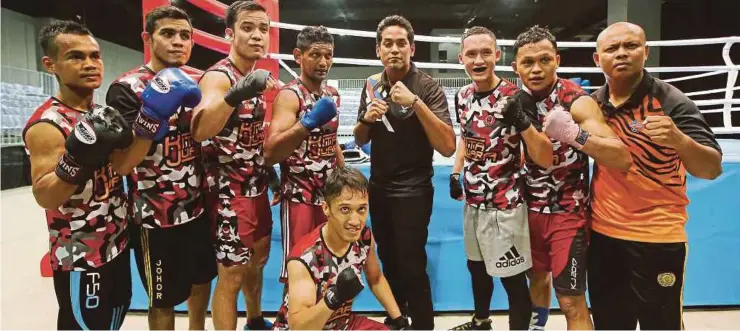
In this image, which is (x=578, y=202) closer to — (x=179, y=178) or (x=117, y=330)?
(x=179, y=178)

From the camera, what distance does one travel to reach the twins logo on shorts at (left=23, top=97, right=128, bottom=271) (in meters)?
1.51

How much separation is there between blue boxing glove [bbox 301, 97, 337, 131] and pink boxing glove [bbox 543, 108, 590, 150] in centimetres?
81

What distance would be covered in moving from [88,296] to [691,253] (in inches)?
127

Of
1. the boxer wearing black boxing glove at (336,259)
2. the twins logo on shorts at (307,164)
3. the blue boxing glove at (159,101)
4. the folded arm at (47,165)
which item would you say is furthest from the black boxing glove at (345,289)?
the folded arm at (47,165)

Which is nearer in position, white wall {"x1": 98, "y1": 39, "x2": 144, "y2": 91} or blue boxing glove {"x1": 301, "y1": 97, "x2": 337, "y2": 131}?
blue boxing glove {"x1": 301, "y1": 97, "x2": 337, "y2": 131}

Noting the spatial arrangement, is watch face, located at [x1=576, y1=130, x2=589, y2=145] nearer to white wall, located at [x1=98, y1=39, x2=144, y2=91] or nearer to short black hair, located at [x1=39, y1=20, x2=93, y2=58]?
short black hair, located at [x1=39, y1=20, x2=93, y2=58]

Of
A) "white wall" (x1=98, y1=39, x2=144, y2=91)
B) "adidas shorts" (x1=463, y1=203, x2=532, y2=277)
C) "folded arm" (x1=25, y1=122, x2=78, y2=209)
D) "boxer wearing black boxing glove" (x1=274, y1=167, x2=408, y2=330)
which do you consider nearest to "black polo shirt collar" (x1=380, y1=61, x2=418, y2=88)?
"boxer wearing black boxing glove" (x1=274, y1=167, x2=408, y2=330)

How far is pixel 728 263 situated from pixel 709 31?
6.72 m

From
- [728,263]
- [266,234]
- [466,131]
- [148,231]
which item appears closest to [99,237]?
[148,231]

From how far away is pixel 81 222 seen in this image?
5.00 feet

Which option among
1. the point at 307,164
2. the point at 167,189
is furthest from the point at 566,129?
the point at 167,189

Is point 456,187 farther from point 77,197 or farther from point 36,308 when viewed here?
point 36,308

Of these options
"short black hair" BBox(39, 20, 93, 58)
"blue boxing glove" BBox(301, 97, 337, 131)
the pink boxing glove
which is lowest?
the pink boxing glove

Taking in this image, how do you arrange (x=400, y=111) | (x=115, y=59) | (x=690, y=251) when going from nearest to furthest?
(x=400, y=111), (x=690, y=251), (x=115, y=59)
